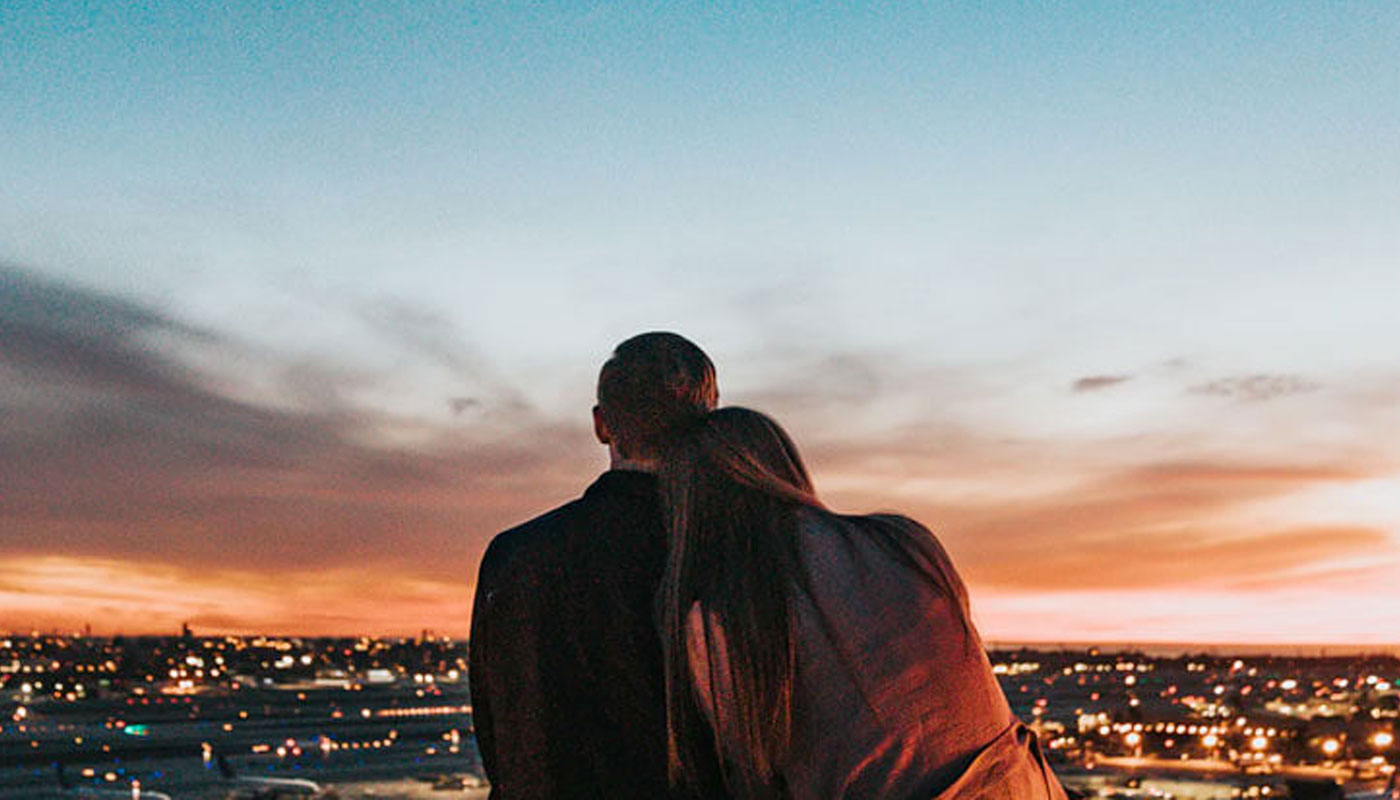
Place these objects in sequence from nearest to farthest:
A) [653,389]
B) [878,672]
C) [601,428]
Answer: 1. [878,672]
2. [653,389]
3. [601,428]

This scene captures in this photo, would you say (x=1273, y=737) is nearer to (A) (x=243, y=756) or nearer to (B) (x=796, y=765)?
(A) (x=243, y=756)

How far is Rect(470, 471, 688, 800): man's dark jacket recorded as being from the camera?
2375 mm

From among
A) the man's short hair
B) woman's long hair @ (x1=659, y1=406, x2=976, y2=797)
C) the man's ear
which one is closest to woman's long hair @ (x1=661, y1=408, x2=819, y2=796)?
woman's long hair @ (x1=659, y1=406, x2=976, y2=797)

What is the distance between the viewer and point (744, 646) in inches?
76.1

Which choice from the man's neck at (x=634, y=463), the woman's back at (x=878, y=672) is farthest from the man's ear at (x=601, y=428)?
the woman's back at (x=878, y=672)

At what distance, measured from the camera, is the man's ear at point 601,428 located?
246 centimetres

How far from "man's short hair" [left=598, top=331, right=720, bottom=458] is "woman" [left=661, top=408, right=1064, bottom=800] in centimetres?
30

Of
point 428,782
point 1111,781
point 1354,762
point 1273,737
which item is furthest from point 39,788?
point 1273,737

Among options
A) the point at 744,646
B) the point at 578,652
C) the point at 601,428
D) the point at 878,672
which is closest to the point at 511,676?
the point at 578,652

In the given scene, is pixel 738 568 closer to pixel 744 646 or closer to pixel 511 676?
pixel 744 646

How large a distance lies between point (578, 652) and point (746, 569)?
1.72ft

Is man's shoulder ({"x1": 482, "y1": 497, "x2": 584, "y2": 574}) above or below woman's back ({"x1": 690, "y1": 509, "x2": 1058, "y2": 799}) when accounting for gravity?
above

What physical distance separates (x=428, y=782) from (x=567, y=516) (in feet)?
198

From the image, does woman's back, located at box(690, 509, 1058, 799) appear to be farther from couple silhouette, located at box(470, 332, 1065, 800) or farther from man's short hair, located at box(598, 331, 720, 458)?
man's short hair, located at box(598, 331, 720, 458)
